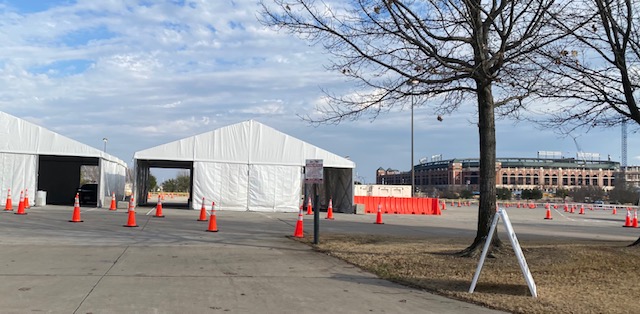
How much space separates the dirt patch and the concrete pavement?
535 mm

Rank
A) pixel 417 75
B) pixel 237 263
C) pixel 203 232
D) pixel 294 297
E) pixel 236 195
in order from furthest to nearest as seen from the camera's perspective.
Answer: pixel 236 195 < pixel 203 232 < pixel 417 75 < pixel 237 263 < pixel 294 297

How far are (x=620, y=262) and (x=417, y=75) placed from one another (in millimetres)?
5719

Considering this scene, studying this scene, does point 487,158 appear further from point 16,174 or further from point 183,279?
point 16,174

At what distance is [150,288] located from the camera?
26.8 ft

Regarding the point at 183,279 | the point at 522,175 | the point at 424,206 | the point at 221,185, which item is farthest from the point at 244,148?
the point at 522,175

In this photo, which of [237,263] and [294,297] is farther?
[237,263]

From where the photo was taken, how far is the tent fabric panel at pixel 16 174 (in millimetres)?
28906

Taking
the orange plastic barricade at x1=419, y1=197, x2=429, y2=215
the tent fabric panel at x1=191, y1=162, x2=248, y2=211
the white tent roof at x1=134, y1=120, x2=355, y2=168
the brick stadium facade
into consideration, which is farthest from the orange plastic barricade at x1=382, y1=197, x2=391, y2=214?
the brick stadium facade

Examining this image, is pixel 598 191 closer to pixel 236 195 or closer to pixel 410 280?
pixel 236 195

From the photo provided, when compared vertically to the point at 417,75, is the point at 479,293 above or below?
below

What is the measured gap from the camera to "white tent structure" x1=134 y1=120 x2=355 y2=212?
31.0 m

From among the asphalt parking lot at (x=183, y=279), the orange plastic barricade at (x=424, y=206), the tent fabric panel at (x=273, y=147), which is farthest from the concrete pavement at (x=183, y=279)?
the orange plastic barricade at (x=424, y=206)

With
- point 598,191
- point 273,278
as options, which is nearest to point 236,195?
point 273,278

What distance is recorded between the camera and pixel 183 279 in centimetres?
904
